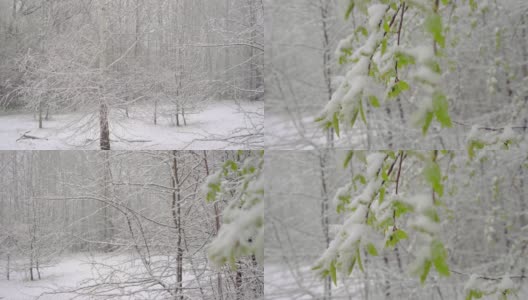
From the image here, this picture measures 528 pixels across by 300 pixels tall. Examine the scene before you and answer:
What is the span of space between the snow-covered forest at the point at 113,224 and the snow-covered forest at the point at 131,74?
0.22 feet

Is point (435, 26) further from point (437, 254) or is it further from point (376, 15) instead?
point (437, 254)

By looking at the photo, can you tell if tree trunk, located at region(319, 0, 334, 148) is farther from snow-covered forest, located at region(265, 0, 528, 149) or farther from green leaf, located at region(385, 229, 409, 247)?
green leaf, located at region(385, 229, 409, 247)

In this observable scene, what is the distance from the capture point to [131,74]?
1.63 metres

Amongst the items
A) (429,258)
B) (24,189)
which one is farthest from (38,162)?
(429,258)

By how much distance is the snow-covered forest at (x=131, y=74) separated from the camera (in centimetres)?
158

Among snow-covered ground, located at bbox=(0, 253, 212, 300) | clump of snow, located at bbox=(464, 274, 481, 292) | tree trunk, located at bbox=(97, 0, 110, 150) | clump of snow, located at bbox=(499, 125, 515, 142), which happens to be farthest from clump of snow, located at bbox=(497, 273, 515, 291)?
tree trunk, located at bbox=(97, 0, 110, 150)

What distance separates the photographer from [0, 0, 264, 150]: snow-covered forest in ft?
5.19

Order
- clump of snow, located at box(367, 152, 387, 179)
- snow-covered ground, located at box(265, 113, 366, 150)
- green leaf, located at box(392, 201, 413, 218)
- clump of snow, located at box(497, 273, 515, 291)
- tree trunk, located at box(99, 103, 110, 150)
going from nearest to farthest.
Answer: green leaf, located at box(392, 201, 413, 218)
clump of snow, located at box(367, 152, 387, 179)
clump of snow, located at box(497, 273, 515, 291)
tree trunk, located at box(99, 103, 110, 150)
snow-covered ground, located at box(265, 113, 366, 150)

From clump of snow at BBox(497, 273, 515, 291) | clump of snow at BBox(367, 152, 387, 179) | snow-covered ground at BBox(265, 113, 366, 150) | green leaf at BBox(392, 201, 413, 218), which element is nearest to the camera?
green leaf at BBox(392, 201, 413, 218)

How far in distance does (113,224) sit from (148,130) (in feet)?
1.15

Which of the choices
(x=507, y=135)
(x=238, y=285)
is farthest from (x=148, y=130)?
(x=507, y=135)

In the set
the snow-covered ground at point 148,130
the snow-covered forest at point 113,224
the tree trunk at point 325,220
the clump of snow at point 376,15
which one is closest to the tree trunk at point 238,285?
the snow-covered forest at point 113,224

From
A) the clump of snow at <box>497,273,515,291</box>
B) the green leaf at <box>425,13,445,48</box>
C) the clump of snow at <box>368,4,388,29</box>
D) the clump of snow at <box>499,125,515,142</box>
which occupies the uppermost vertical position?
the clump of snow at <box>368,4,388,29</box>

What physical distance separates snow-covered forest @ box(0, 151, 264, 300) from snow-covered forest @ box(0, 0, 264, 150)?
0.22 ft
